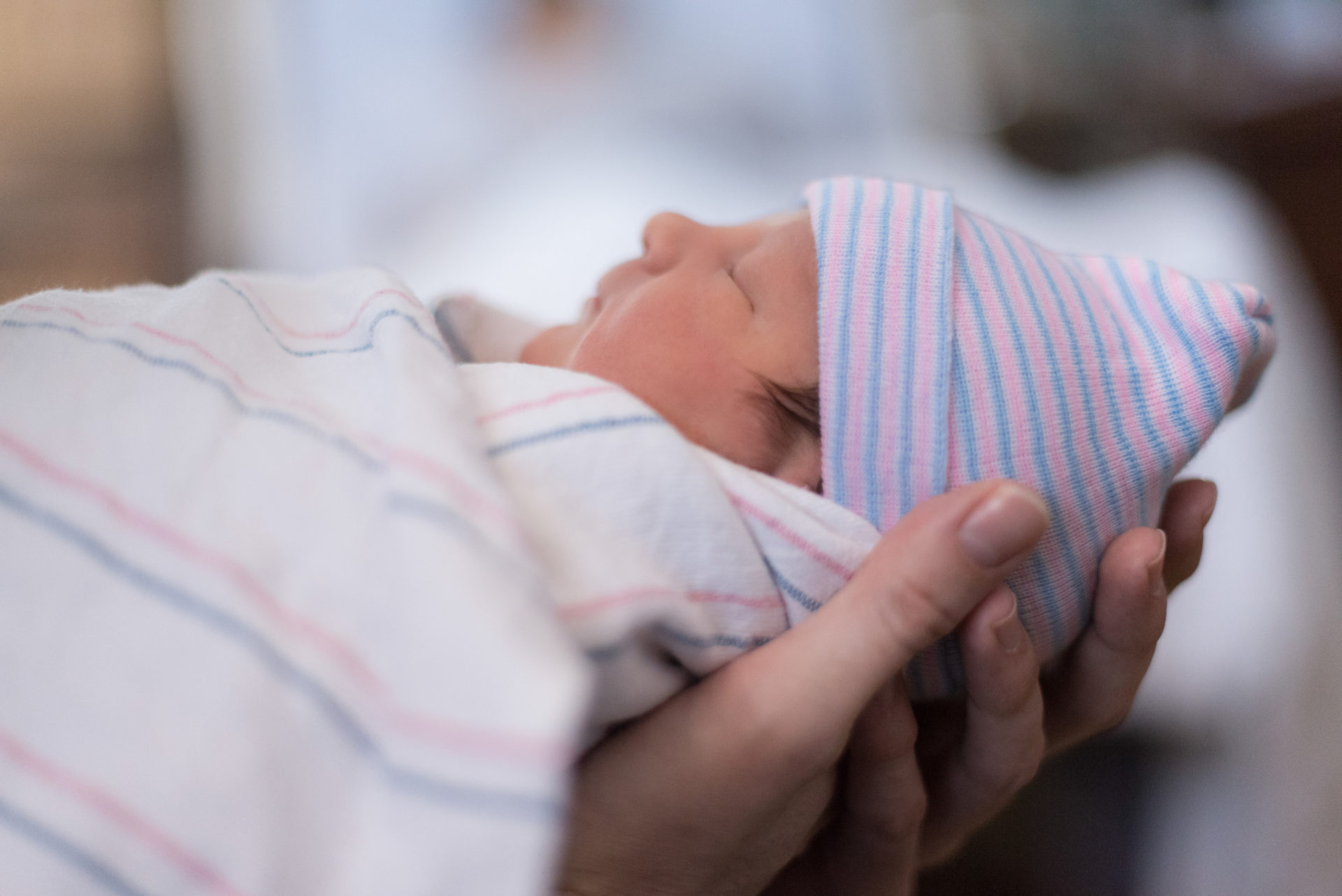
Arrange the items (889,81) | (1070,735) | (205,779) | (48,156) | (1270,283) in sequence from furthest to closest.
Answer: (889,81), (48,156), (1270,283), (1070,735), (205,779)

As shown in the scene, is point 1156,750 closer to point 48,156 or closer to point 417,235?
point 417,235

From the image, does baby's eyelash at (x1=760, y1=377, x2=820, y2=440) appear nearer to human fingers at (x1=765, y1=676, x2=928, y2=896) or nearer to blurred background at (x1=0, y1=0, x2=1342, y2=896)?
human fingers at (x1=765, y1=676, x2=928, y2=896)

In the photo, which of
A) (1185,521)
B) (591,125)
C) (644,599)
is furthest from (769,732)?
(591,125)

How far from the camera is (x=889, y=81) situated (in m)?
2.50

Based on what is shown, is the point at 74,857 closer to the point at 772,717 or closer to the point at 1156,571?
the point at 772,717

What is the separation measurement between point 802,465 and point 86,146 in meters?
2.29

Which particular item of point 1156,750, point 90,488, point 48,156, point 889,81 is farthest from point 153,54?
point 1156,750

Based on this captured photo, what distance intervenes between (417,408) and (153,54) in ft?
8.07

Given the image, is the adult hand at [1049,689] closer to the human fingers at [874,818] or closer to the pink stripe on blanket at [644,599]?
the human fingers at [874,818]

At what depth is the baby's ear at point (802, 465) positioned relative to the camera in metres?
0.65

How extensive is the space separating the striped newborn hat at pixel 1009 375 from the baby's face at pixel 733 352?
3cm

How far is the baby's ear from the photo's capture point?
0.65m

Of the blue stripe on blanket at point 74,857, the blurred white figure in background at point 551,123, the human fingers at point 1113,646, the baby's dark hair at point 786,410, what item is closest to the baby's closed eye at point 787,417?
the baby's dark hair at point 786,410

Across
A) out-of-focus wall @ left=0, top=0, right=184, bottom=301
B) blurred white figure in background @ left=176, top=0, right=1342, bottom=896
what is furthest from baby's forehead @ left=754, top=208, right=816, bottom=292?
out-of-focus wall @ left=0, top=0, right=184, bottom=301
